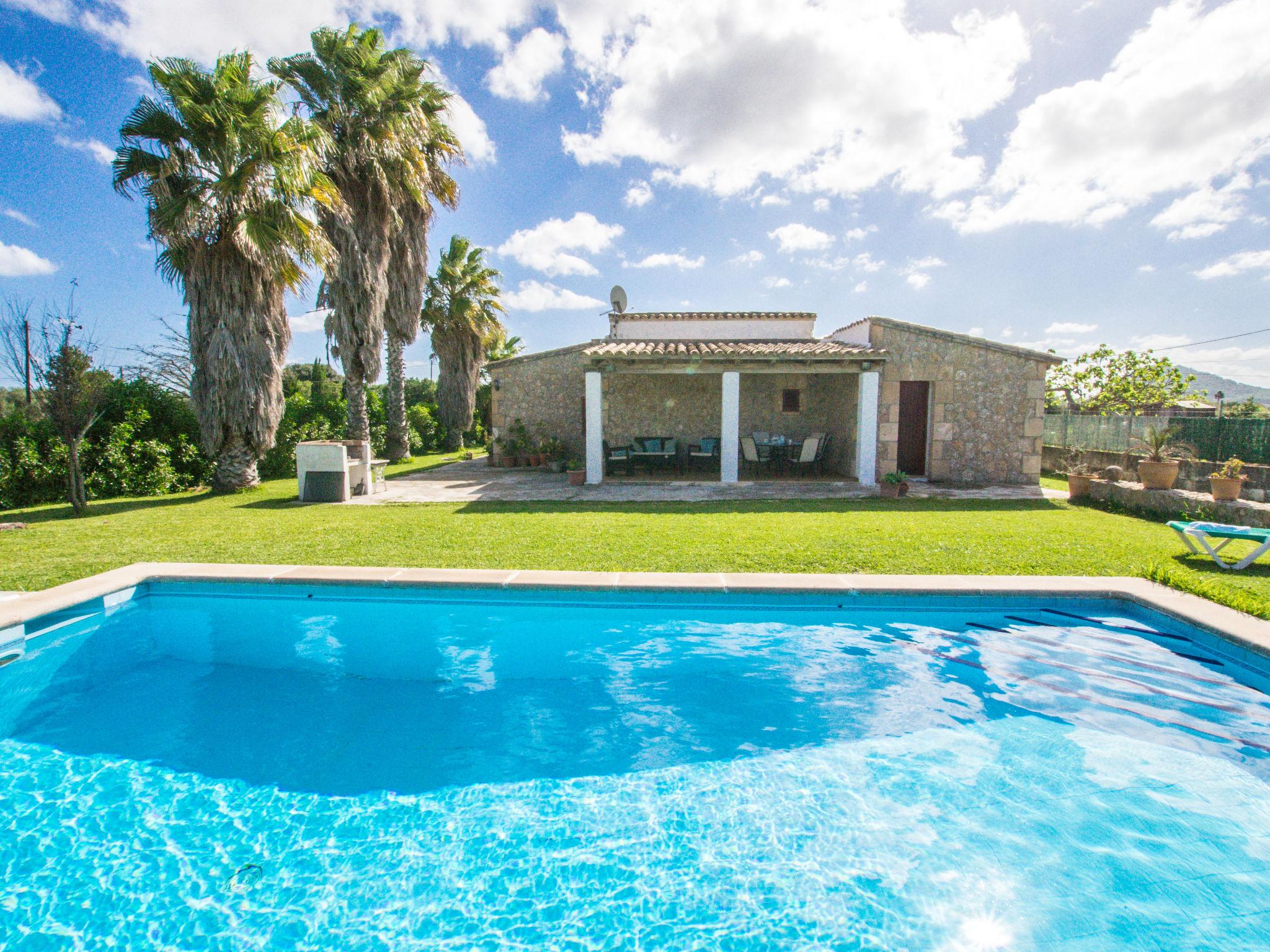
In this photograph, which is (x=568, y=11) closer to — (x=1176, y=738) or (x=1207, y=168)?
(x=1176, y=738)

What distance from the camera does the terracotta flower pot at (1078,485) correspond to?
10328 mm

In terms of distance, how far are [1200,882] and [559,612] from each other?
14.6 ft

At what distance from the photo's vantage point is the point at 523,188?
13.5m

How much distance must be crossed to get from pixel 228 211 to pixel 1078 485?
1682cm

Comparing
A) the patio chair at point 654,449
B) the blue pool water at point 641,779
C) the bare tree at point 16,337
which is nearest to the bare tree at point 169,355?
the bare tree at point 16,337

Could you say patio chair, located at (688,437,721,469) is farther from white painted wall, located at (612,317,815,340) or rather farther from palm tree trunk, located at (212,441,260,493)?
palm tree trunk, located at (212,441,260,493)

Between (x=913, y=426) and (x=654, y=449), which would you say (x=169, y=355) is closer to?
(x=654, y=449)

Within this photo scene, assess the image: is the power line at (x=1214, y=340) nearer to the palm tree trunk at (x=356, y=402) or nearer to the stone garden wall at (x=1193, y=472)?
the stone garden wall at (x=1193, y=472)

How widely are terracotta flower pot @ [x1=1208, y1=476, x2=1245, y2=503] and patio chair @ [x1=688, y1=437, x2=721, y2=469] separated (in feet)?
28.3

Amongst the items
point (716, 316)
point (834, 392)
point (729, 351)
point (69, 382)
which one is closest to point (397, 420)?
point (69, 382)

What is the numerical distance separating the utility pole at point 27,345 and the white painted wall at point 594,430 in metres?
10.8

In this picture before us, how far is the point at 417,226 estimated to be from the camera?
51.9ft

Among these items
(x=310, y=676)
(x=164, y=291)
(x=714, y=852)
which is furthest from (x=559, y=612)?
(x=164, y=291)

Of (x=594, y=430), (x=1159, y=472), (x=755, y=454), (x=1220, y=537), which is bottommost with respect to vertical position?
(x=1220, y=537)
